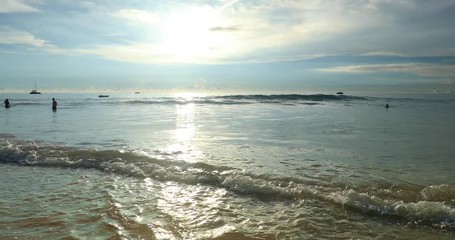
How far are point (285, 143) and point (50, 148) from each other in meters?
11.2

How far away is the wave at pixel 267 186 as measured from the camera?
286 inches

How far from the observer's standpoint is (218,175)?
10.4 meters

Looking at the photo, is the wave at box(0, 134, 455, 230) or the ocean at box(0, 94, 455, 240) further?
the wave at box(0, 134, 455, 230)

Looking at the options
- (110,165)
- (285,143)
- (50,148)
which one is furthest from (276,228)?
(50,148)

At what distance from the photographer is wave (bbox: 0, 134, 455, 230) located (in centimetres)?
726

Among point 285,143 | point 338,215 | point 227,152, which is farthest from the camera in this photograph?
point 285,143

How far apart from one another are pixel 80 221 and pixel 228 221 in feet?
9.50

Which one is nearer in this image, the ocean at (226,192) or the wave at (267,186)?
the ocean at (226,192)

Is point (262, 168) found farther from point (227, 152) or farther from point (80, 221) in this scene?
point (80, 221)

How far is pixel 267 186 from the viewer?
356 inches

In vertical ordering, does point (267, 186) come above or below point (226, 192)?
above

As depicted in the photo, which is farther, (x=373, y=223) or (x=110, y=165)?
(x=110, y=165)

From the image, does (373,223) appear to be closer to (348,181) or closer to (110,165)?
(348,181)

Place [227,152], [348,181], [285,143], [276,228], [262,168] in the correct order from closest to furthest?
1. [276,228]
2. [348,181]
3. [262,168]
4. [227,152]
5. [285,143]
